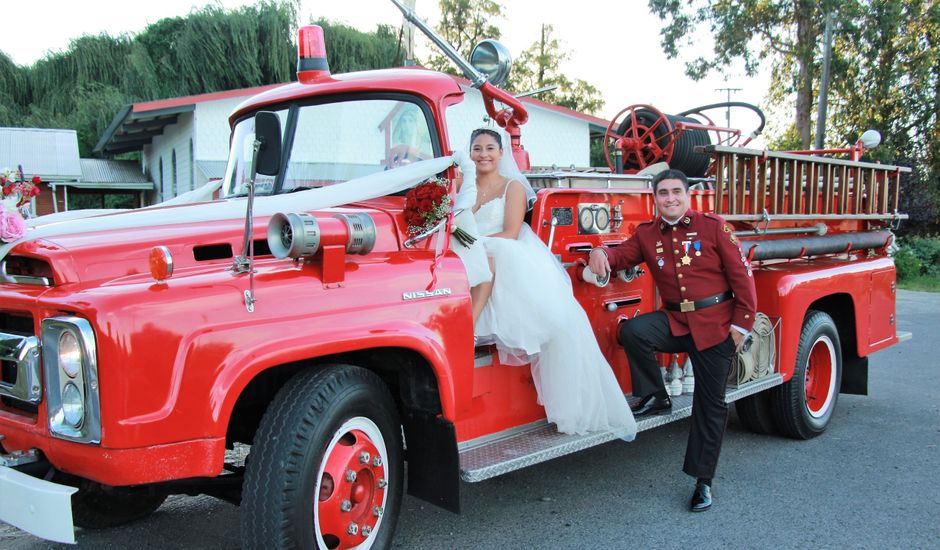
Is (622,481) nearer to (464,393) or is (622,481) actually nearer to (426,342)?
(464,393)

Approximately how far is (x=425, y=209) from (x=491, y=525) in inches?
70.0

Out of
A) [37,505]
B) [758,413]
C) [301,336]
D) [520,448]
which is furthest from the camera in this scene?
[758,413]

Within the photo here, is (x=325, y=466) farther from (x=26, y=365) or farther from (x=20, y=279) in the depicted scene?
(x=20, y=279)

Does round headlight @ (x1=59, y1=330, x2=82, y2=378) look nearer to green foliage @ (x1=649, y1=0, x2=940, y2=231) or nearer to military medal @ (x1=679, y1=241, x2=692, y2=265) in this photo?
military medal @ (x1=679, y1=241, x2=692, y2=265)

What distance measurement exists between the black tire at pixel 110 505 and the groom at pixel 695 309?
2.70 meters

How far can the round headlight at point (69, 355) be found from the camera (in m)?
2.62

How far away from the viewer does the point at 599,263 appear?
4438mm

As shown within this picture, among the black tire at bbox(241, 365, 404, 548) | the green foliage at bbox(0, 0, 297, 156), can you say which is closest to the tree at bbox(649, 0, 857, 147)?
the green foliage at bbox(0, 0, 297, 156)

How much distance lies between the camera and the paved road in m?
3.96

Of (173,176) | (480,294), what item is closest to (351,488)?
(480,294)

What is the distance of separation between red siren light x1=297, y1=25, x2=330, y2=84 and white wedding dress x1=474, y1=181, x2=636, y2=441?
1315 millimetres

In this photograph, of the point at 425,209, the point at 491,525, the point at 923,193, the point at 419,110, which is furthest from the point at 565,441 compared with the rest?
the point at 923,193

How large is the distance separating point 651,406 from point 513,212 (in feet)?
4.85

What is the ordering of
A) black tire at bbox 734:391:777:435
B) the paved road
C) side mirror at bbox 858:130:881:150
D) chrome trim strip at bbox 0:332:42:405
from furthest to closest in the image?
side mirror at bbox 858:130:881:150 < black tire at bbox 734:391:777:435 < the paved road < chrome trim strip at bbox 0:332:42:405
